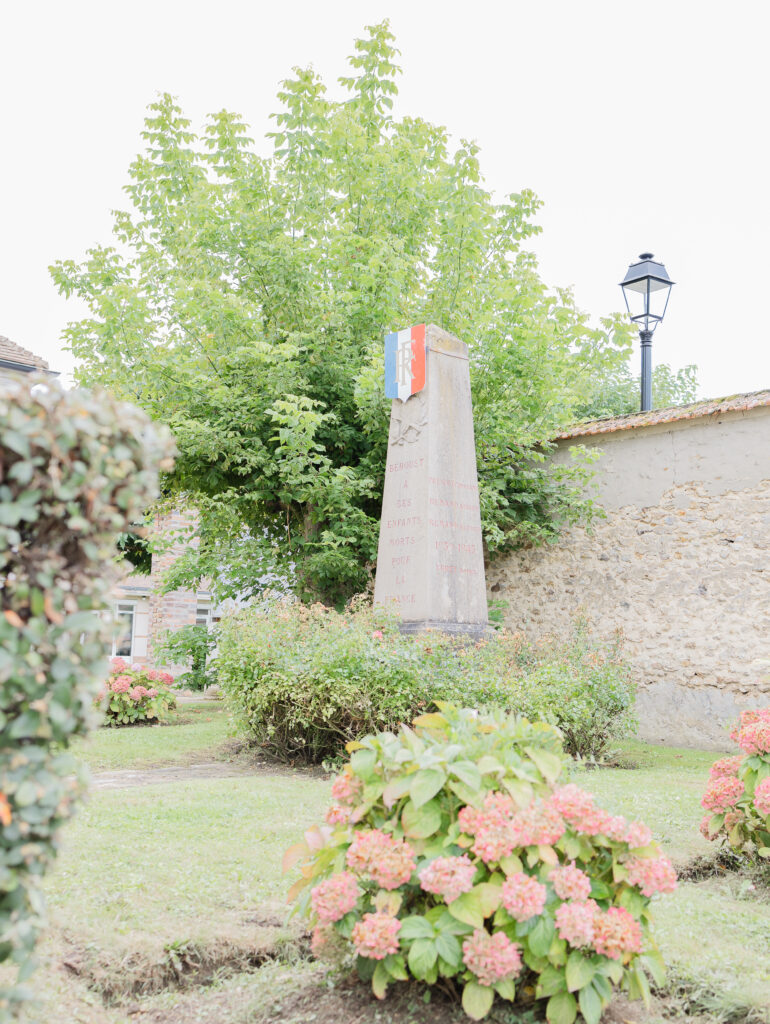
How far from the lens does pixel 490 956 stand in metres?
2.21

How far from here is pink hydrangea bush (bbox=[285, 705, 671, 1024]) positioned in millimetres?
2254

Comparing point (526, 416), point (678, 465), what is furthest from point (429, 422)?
point (678, 465)

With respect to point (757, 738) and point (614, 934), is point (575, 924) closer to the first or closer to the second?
point (614, 934)

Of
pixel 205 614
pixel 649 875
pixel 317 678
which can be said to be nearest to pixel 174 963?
pixel 649 875

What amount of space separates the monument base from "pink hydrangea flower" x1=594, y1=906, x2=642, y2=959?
512 centimetres

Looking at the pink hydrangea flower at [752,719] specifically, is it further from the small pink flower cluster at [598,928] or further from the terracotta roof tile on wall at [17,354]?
the terracotta roof tile on wall at [17,354]

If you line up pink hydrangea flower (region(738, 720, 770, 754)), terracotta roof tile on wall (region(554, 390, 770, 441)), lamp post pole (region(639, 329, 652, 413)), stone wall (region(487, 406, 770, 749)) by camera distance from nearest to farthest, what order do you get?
1. pink hydrangea flower (region(738, 720, 770, 754))
2. stone wall (region(487, 406, 770, 749))
3. terracotta roof tile on wall (region(554, 390, 770, 441))
4. lamp post pole (region(639, 329, 652, 413))

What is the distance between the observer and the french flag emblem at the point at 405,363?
336 inches

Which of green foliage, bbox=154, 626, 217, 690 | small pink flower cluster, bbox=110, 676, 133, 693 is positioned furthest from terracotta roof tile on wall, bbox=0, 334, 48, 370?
small pink flower cluster, bbox=110, 676, 133, 693

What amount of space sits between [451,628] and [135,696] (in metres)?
4.14

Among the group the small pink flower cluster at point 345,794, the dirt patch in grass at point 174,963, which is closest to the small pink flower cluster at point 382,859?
the small pink flower cluster at point 345,794

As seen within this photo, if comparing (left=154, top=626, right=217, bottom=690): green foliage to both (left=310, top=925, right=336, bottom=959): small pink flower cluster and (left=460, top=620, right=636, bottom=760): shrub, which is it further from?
(left=310, top=925, right=336, bottom=959): small pink flower cluster

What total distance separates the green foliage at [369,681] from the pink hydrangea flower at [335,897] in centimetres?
400

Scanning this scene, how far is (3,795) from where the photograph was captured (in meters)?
1.59
